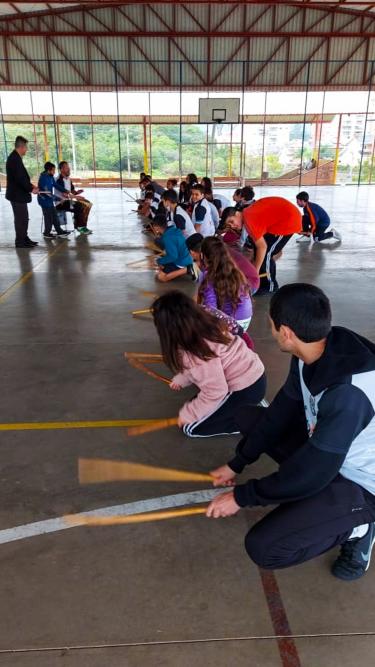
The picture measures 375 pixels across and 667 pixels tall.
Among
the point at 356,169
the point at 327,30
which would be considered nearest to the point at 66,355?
the point at 327,30

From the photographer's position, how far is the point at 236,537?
2461mm

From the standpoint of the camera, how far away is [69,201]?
36.7 feet

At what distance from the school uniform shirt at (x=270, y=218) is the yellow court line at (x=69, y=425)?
3.61 metres

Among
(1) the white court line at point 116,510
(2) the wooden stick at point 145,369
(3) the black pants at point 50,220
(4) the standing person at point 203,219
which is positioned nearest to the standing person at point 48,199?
(3) the black pants at point 50,220

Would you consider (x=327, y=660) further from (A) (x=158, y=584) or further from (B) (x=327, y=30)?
(B) (x=327, y=30)

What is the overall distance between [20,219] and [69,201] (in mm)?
1646

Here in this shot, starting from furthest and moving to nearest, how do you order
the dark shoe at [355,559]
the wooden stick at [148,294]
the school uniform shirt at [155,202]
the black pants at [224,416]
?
the school uniform shirt at [155,202]
the wooden stick at [148,294]
the black pants at [224,416]
the dark shoe at [355,559]

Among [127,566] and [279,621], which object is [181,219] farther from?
[279,621]

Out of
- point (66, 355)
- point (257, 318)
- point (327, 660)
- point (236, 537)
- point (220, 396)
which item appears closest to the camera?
point (327, 660)

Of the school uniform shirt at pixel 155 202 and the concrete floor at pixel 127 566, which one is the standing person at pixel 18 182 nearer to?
the school uniform shirt at pixel 155 202

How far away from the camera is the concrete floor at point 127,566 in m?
1.91

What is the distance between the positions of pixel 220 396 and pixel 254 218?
153 inches

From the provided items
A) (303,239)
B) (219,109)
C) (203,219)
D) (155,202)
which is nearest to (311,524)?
(203,219)

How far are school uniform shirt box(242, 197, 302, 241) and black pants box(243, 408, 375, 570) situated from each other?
186 inches
